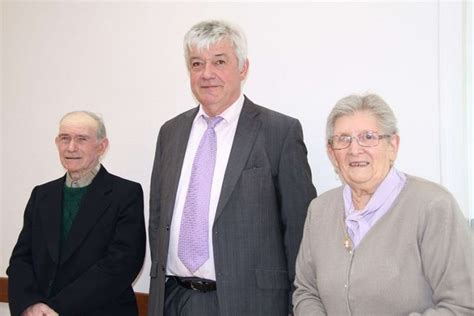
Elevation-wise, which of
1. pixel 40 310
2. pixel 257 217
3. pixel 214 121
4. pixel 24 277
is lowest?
pixel 40 310

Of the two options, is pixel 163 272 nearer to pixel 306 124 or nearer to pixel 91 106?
pixel 306 124

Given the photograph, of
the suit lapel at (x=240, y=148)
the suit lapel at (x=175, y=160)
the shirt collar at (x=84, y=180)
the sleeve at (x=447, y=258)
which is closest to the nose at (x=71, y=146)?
the shirt collar at (x=84, y=180)

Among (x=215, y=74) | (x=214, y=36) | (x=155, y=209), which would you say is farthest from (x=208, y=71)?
(x=155, y=209)

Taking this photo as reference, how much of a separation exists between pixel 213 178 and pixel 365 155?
2.10 ft

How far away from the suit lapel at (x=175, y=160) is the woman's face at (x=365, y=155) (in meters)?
0.73

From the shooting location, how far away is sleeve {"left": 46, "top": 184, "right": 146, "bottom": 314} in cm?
240

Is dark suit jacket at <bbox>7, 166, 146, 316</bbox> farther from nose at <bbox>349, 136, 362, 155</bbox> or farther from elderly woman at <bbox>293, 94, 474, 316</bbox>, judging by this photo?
nose at <bbox>349, 136, 362, 155</bbox>

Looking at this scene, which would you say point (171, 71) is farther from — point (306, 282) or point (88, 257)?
point (306, 282)

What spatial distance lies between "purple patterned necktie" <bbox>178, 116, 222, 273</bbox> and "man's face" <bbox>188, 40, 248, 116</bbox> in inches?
6.5

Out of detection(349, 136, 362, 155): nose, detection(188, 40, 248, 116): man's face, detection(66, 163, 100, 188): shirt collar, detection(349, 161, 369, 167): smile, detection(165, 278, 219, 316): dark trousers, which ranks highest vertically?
detection(188, 40, 248, 116): man's face

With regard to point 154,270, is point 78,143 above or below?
above

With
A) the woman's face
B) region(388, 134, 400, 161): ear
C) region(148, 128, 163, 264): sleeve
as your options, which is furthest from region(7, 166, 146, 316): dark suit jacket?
region(388, 134, 400, 161): ear

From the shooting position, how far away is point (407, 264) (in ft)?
5.61

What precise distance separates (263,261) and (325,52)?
1.14 m
